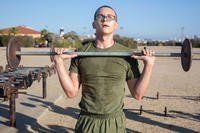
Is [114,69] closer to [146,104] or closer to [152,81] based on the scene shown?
[146,104]

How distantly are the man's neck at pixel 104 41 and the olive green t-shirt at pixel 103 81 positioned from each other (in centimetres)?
4

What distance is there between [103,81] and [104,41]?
35 cm

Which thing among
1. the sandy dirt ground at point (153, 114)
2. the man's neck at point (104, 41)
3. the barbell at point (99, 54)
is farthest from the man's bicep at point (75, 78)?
the sandy dirt ground at point (153, 114)

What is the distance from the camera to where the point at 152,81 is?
16469 millimetres

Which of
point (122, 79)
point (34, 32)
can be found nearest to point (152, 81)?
point (122, 79)

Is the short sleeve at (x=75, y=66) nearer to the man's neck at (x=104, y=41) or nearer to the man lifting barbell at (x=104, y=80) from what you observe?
the man lifting barbell at (x=104, y=80)

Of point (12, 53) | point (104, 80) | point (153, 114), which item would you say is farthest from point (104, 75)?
point (153, 114)

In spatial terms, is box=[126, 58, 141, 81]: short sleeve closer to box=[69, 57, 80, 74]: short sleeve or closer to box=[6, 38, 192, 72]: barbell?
box=[6, 38, 192, 72]: barbell

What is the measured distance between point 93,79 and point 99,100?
0.62ft

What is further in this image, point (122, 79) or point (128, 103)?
point (128, 103)

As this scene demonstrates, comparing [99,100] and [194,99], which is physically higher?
[99,100]

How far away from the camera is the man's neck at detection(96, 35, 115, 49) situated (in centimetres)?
344

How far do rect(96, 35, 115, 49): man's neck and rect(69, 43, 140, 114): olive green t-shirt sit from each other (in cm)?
4

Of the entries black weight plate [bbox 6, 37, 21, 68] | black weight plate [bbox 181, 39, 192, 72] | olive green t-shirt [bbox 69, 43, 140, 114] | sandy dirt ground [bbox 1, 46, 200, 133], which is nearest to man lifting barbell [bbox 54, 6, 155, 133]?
olive green t-shirt [bbox 69, 43, 140, 114]
